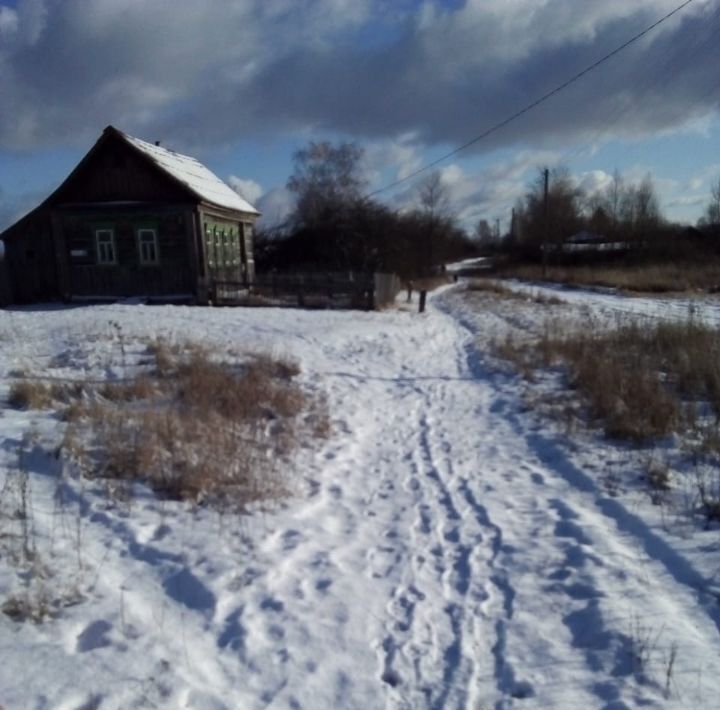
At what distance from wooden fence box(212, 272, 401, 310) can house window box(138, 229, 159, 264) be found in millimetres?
2702

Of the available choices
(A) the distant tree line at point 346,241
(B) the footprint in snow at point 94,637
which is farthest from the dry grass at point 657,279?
(B) the footprint in snow at point 94,637

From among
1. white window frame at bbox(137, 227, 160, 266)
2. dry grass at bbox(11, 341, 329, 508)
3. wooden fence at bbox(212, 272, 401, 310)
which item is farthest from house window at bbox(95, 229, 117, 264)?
dry grass at bbox(11, 341, 329, 508)

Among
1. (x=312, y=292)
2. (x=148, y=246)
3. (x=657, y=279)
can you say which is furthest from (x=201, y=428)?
(x=657, y=279)

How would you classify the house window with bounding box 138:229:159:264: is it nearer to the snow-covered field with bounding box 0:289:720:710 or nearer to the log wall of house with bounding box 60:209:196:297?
the log wall of house with bounding box 60:209:196:297

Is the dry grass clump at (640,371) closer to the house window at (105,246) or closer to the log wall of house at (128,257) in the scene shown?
the log wall of house at (128,257)

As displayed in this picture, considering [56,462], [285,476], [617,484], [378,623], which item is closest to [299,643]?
[378,623]

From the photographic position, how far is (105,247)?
2145 cm

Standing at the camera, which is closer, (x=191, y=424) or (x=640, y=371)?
(x=191, y=424)

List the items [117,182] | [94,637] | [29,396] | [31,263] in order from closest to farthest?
[94,637] → [29,396] → [117,182] → [31,263]

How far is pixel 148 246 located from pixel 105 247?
1569 mm

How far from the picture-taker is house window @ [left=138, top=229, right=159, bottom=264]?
2119 cm

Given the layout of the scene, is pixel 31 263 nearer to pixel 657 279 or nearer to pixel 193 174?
pixel 193 174

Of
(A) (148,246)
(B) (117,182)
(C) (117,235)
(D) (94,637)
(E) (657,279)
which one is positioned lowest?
(D) (94,637)

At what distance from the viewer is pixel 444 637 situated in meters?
3.40
